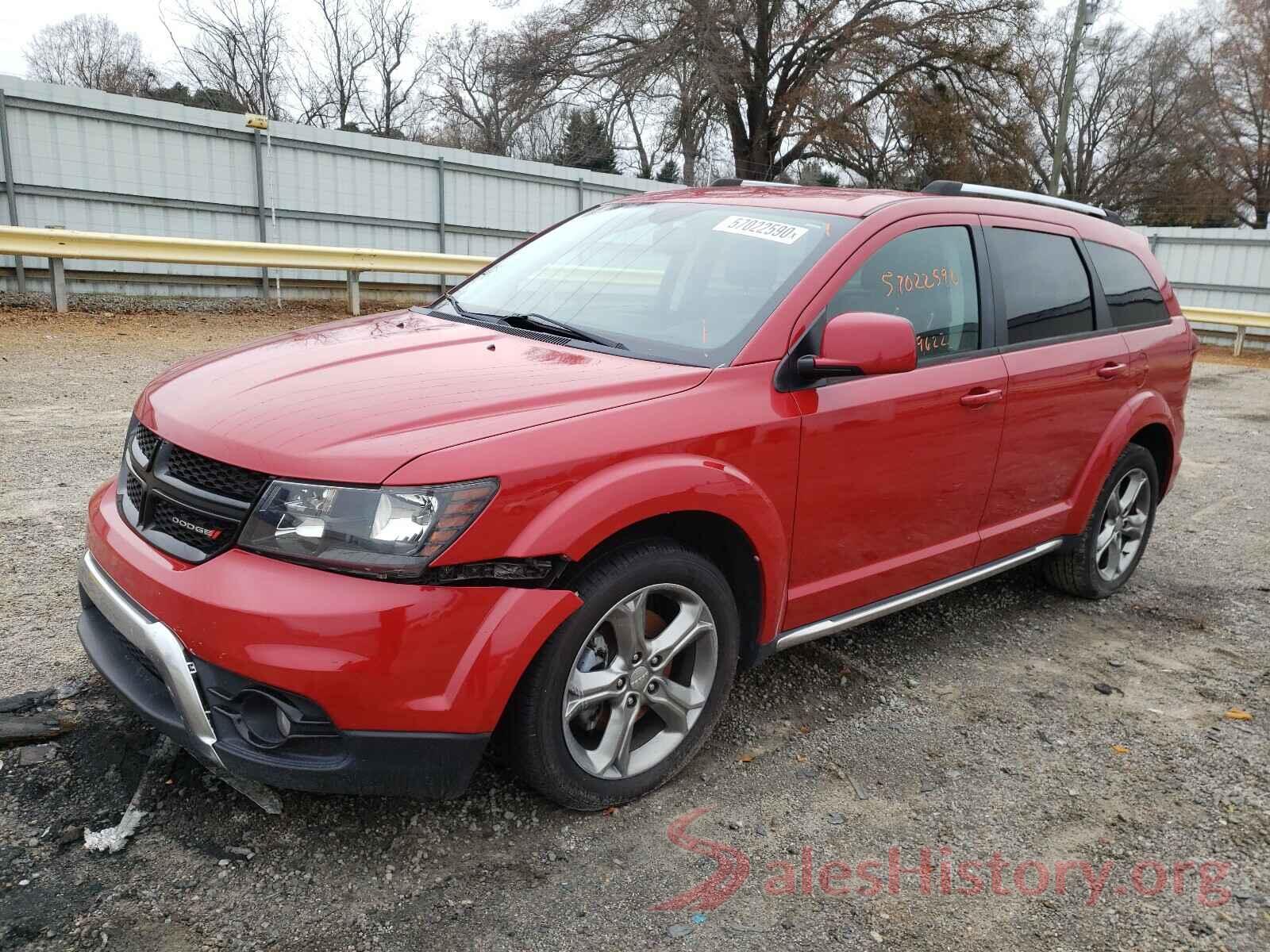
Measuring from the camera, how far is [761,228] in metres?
3.38

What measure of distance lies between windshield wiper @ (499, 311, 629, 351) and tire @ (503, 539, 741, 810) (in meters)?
0.72

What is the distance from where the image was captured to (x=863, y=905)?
2.42m

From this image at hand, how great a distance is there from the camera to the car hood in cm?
227

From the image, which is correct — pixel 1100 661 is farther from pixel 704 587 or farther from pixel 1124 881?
pixel 704 587

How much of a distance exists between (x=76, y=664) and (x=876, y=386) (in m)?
2.87

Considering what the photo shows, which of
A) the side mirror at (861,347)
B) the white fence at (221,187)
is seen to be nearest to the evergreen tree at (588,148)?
the white fence at (221,187)

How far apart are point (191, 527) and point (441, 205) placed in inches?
598

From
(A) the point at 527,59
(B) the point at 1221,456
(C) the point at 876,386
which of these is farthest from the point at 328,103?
(C) the point at 876,386

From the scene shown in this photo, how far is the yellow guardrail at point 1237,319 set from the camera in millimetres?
17859

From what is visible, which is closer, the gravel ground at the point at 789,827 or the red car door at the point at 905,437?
the gravel ground at the point at 789,827

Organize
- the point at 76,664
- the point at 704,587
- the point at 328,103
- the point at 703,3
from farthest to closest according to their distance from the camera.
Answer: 1. the point at 328,103
2. the point at 703,3
3. the point at 76,664
4. the point at 704,587

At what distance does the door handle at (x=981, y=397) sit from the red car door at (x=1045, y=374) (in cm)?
11
